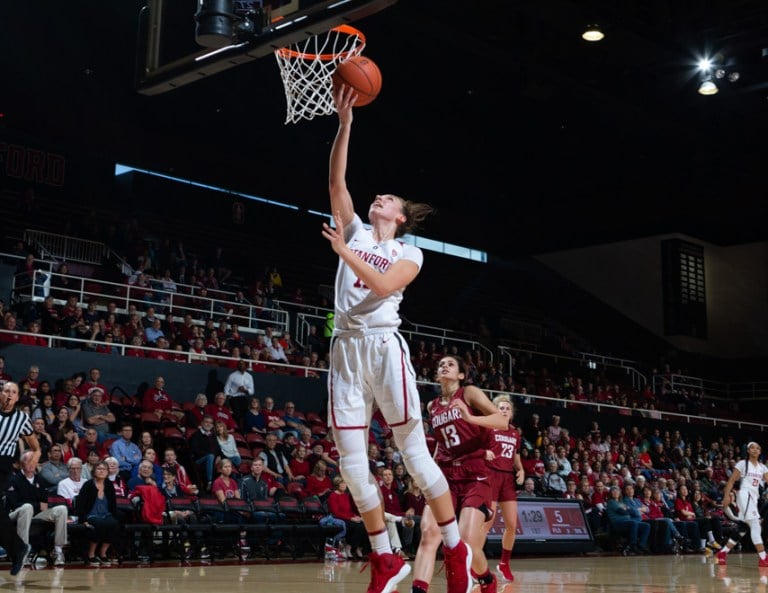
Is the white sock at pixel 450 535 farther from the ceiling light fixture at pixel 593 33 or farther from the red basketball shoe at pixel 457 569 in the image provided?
the ceiling light fixture at pixel 593 33

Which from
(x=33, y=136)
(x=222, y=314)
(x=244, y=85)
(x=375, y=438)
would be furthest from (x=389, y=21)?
(x=33, y=136)

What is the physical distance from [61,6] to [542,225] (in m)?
15.0

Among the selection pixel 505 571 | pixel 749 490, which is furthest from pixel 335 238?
pixel 749 490

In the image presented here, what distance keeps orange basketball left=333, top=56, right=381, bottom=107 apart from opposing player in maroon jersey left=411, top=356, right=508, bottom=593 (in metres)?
2.08

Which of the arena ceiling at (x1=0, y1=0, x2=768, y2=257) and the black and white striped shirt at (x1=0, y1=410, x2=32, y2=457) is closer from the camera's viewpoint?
the black and white striped shirt at (x1=0, y1=410, x2=32, y2=457)

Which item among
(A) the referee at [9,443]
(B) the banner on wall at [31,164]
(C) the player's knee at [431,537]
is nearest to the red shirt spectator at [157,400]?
(A) the referee at [9,443]

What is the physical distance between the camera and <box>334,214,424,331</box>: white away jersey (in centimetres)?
482

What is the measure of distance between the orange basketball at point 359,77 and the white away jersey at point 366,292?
2.41 feet

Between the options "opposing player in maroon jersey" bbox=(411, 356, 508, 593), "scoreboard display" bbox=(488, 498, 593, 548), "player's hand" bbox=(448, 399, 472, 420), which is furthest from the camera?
"scoreboard display" bbox=(488, 498, 593, 548)

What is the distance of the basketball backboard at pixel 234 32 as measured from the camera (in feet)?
25.9

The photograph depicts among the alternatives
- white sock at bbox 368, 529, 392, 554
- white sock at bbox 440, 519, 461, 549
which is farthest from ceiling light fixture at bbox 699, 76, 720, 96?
white sock at bbox 368, 529, 392, 554

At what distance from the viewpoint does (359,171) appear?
2339 centimetres

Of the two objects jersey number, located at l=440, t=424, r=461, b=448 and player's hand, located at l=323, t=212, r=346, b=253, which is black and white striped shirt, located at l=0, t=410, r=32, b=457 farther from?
player's hand, located at l=323, t=212, r=346, b=253

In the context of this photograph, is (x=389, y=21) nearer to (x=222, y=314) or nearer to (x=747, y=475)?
(x=222, y=314)
